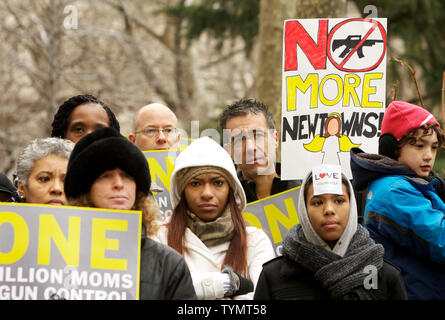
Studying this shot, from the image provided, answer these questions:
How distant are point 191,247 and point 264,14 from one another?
7020 mm

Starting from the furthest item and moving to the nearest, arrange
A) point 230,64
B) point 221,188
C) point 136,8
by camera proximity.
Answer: point 230,64
point 136,8
point 221,188

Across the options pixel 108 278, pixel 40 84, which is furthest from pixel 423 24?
pixel 108 278

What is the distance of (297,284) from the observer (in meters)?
4.20

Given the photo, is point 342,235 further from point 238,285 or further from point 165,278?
point 165,278

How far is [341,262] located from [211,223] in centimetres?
78

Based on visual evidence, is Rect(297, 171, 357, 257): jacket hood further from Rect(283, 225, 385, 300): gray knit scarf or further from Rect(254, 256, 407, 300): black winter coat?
Rect(254, 256, 407, 300): black winter coat

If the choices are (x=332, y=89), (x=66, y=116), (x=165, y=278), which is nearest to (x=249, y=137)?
(x=332, y=89)

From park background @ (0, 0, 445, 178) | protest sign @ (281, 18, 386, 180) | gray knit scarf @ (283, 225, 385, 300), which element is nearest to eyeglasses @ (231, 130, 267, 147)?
protest sign @ (281, 18, 386, 180)

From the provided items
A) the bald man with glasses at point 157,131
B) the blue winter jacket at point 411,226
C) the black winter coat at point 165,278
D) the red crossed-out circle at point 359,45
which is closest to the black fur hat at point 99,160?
the black winter coat at point 165,278

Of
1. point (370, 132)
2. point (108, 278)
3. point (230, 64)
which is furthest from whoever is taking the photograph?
point (230, 64)

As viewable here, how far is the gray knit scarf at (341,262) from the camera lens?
411 centimetres

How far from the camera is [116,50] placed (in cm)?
2098

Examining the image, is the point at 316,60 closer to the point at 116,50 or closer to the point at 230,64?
the point at 116,50

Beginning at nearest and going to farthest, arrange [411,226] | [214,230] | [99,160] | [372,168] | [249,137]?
[99,160], [214,230], [411,226], [372,168], [249,137]
